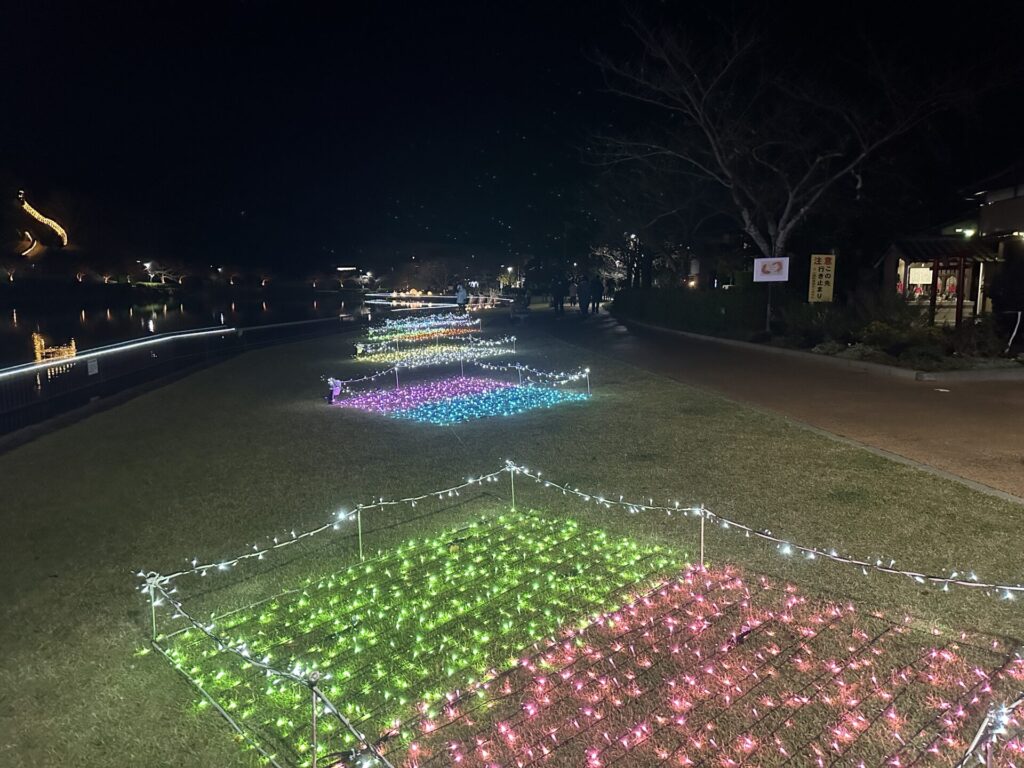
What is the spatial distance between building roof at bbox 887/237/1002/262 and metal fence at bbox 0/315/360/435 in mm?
20146

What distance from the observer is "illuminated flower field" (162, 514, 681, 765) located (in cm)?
313

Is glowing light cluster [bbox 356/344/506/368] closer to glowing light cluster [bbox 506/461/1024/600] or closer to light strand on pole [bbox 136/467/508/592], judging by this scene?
light strand on pole [bbox 136/467/508/592]

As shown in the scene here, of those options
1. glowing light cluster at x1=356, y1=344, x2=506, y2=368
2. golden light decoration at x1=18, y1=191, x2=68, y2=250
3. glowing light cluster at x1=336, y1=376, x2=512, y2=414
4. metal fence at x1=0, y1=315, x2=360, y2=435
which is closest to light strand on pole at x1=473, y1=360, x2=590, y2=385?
glowing light cluster at x1=336, y1=376, x2=512, y2=414

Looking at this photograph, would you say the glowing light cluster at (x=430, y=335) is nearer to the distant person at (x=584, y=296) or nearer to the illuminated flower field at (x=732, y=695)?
the distant person at (x=584, y=296)

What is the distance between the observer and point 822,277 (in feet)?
58.9

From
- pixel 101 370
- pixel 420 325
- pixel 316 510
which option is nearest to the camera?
pixel 316 510

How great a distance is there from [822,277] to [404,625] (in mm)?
17153

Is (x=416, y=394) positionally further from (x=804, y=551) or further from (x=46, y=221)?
(x=46, y=221)

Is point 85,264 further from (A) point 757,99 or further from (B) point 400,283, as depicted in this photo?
(A) point 757,99

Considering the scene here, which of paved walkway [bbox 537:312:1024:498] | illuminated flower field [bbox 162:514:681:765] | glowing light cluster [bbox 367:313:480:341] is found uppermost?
glowing light cluster [bbox 367:313:480:341]

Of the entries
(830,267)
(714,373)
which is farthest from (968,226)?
(714,373)

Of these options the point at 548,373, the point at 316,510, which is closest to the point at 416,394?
the point at 548,373

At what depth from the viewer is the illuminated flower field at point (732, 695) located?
277 centimetres

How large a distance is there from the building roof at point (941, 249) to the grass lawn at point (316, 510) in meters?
14.2
